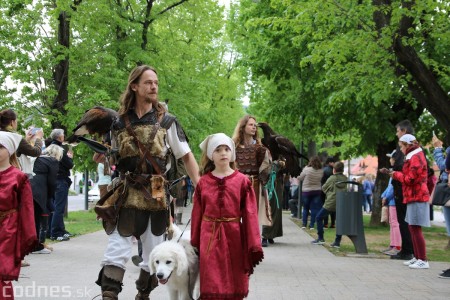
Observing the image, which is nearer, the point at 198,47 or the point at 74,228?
the point at 74,228

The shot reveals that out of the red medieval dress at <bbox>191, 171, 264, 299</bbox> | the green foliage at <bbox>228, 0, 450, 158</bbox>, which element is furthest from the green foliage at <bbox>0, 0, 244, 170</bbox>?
the red medieval dress at <bbox>191, 171, 264, 299</bbox>

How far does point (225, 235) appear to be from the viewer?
19.7 feet

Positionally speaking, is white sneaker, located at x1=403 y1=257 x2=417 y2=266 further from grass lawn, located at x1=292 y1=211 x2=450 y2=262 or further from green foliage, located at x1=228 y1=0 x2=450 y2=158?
green foliage, located at x1=228 y1=0 x2=450 y2=158

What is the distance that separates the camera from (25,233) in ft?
19.5

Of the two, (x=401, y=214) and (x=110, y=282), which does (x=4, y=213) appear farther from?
(x=401, y=214)

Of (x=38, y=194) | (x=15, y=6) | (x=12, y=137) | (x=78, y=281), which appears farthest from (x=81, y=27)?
(x=12, y=137)

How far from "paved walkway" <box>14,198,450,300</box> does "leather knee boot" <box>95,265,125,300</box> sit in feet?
6.37

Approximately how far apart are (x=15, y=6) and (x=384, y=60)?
10844 mm

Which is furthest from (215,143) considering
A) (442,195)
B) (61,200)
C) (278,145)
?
(61,200)

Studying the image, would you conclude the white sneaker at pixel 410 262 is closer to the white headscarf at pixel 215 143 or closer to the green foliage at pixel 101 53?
the white headscarf at pixel 215 143

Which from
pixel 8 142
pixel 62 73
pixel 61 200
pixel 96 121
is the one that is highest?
pixel 62 73

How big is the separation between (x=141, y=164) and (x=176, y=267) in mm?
907

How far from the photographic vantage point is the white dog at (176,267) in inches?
231

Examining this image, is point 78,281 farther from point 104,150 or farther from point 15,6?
point 15,6
